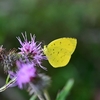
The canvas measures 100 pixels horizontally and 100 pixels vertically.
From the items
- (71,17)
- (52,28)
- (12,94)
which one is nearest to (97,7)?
(71,17)

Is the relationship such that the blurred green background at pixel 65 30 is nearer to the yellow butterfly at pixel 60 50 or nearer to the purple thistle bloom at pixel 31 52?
the yellow butterfly at pixel 60 50

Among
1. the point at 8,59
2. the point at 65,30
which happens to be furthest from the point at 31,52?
the point at 65,30

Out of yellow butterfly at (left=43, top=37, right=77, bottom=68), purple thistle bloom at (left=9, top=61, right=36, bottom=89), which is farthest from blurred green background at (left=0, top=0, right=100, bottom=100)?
purple thistle bloom at (left=9, top=61, right=36, bottom=89)

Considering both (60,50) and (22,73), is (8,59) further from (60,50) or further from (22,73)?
(60,50)

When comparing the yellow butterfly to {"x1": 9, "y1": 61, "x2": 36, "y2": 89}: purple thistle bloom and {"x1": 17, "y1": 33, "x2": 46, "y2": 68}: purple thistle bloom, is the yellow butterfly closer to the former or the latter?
{"x1": 17, "y1": 33, "x2": 46, "y2": 68}: purple thistle bloom

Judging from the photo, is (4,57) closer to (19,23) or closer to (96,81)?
(19,23)

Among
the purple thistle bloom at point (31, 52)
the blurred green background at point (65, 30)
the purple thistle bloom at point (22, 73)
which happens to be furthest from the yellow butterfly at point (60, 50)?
the blurred green background at point (65, 30)
